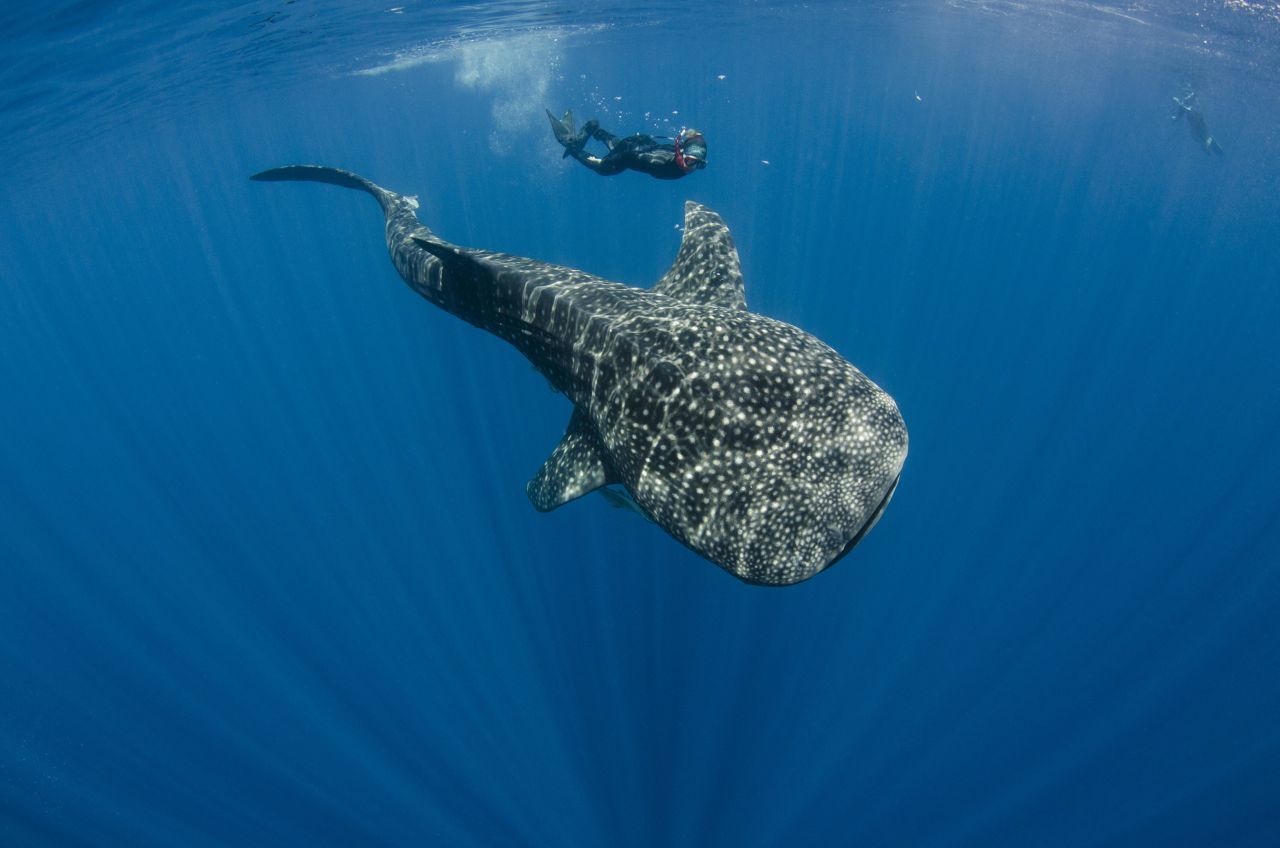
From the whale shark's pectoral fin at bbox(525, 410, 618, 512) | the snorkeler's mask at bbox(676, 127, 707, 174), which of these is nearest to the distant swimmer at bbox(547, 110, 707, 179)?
the snorkeler's mask at bbox(676, 127, 707, 174)

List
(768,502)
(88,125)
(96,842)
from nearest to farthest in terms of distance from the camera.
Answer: (768,502), (96,842), (88,125)

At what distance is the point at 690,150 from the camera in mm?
9961

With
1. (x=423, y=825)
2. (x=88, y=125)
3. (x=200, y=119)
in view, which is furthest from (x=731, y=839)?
(x=200, y=119)

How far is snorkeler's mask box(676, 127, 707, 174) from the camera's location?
31.9 feet

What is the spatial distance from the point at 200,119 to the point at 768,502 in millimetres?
39343

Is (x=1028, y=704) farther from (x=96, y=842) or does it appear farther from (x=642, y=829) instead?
(x=96, y=842)

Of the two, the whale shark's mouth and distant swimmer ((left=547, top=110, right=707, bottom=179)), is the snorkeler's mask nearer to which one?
distant swimmer ((left=547, top=110, right=707, bottom=179))

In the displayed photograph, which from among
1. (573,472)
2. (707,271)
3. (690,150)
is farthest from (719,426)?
(690,150)

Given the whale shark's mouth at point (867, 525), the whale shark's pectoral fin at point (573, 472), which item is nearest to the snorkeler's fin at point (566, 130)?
the whale shark's pectoral fin at point (573, 472)

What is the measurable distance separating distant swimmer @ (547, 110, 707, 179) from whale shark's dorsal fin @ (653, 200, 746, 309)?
2.37 m

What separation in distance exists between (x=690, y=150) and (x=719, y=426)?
6.87 m

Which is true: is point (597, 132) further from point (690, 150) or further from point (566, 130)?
point (690, 150)

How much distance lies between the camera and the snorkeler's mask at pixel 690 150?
973cm

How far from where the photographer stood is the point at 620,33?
32.3 m
